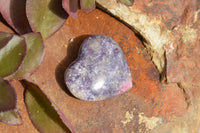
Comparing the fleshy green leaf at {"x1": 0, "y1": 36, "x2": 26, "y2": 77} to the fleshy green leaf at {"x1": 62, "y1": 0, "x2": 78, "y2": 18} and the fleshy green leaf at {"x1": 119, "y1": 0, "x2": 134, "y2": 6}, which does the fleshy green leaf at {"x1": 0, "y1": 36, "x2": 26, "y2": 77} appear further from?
the fleshy green leaf at {"x1": 119, "y1": 0, "x2": 134, "y2": 6}

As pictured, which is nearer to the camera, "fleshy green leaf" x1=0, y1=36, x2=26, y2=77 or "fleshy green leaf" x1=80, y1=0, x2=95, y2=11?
"fleshy green leaf" x1=0, y1=36, x2=26, y2=77

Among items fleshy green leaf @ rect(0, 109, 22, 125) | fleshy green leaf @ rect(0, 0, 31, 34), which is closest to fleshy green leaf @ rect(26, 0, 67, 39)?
fleshy green leaf @ rect(0, 0, 31, 34)

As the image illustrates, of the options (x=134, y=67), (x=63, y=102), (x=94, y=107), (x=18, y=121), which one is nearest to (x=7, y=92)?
(x=18, y=121)

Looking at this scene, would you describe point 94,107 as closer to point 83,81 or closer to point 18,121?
point 83,81

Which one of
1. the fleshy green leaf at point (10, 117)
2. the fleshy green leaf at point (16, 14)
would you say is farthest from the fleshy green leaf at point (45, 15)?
the fleshy green leaf at point (10, 117)

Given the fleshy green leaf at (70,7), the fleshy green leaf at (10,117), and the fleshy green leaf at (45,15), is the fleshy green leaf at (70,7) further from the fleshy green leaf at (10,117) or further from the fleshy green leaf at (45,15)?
the fleshy green leaf at (10,117)

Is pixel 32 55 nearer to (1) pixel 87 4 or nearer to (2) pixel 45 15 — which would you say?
(2) pixel 45 15
